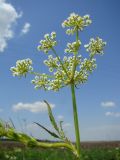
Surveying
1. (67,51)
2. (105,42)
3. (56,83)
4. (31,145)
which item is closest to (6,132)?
(31,145)

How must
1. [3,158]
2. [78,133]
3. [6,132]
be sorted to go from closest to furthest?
[6,132] < [78,133] < [3,158]

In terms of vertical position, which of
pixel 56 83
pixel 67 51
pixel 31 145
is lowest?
pixel 31 145

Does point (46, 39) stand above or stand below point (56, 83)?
above

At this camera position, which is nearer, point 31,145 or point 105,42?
point 31,145

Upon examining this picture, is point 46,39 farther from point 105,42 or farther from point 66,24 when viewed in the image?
point 105,42

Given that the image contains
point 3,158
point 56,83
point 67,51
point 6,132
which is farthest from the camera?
point 3,158

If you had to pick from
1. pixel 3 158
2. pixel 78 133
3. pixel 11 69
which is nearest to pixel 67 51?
pixel 11 69

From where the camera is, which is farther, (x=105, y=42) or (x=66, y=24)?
(x=105, y=42)

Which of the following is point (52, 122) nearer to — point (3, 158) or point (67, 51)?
point (67, 51)

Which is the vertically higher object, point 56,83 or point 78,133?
point 56,83
